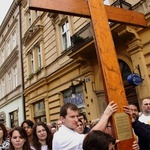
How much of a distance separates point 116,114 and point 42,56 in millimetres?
10813

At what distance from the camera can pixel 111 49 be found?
2.96 meters

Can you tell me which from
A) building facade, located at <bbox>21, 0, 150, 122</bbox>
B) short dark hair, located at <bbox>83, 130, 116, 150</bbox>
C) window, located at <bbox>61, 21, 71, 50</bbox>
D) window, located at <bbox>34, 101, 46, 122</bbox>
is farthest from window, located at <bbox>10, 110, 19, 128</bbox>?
short dark hair, located at <bbox>83, 130, 116, 150</bbox>

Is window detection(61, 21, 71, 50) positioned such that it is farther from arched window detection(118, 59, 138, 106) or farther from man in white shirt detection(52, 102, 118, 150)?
man in white shirt detection(52, 102, 118, 150)

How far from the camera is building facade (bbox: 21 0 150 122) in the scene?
22.5 feet

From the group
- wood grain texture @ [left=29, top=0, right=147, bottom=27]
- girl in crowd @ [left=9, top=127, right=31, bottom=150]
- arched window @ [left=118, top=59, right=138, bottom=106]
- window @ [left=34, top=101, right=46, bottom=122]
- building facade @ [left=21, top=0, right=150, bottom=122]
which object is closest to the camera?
wood grain texture @ [left=29, top=0, right=147, bottom=27]

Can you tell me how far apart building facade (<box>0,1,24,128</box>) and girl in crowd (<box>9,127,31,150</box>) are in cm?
1223

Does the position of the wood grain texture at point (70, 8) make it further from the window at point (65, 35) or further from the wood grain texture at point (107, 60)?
the window at point (65, 35)

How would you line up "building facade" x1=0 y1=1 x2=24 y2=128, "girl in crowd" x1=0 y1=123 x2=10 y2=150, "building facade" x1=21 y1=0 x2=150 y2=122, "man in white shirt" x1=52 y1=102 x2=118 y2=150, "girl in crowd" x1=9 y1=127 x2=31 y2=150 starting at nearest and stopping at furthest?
"man in white shirt" x1=52 y1=102 x2=118 y2=150
"girl in crowd" x1=9 y1=127 x2=31 y2=150
"girl in crowd" x1=0 y1=123 x2=10 y2=150
"building facade" x1=21 y1=0 x2=150 y2=122
"building facade" x1=0 y1=1 x2=24 y2=128

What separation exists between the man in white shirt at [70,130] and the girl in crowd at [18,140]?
3.55 feet

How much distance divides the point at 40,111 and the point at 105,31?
10711mm

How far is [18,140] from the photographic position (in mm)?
3244

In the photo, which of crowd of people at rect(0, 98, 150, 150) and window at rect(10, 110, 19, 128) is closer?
crowd of people at rect(0, 98, 150, 150)

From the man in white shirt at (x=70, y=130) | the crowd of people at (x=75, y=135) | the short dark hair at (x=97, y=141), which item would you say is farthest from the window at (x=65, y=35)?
the short dark hair at (x=97, y=141)

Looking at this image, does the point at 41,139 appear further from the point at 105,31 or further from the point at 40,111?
the point at 40,111
